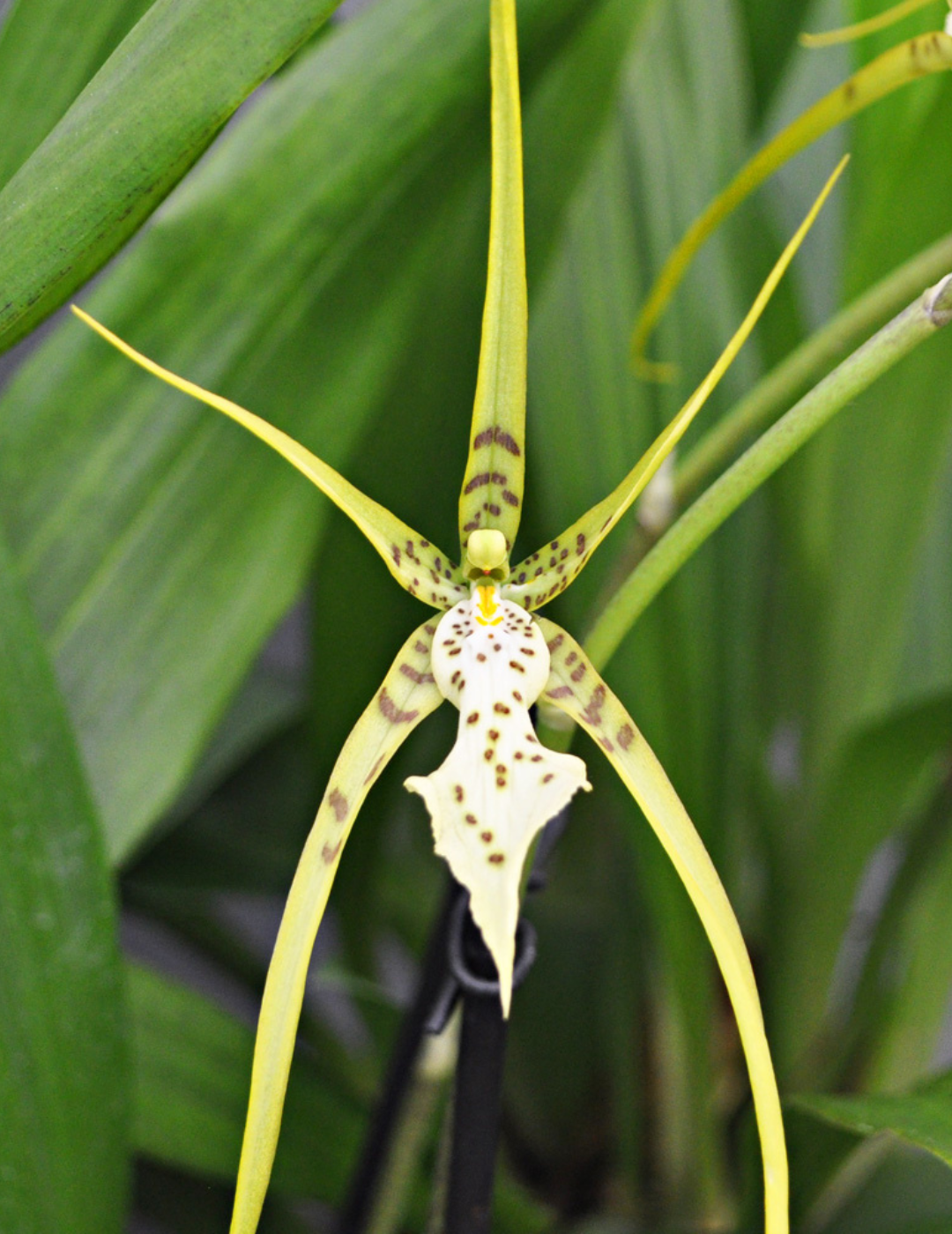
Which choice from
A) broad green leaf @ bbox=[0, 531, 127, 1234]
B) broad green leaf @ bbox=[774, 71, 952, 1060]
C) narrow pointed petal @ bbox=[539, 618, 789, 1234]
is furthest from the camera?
broad green leaf @ bbox=[774, 71, 952, 1060]

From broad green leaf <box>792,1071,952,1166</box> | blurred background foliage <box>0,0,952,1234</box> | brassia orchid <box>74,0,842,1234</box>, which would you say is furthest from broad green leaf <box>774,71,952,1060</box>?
brassia orchid <box>74,0,842,1234</box>

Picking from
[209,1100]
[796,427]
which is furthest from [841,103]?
[209,1100]

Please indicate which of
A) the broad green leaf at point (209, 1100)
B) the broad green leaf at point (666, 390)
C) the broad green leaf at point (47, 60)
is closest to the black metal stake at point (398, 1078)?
the broad green leaf at point (209, 1100)

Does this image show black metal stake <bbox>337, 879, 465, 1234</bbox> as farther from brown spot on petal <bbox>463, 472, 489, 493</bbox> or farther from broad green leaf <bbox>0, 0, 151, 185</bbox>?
broad green leaf <bbox>0, 0, 151, 185</bbox>

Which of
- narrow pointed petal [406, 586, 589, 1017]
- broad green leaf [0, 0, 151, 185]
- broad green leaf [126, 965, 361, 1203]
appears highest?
broad green leaf [0, 0, 151, 185]

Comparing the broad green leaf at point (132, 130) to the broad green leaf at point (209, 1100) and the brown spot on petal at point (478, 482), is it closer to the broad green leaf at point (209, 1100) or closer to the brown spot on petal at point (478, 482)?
the brown spot on petal at point (478, 482)

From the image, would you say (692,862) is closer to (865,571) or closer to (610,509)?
(610,509)

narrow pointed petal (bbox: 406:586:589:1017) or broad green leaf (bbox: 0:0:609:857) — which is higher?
broad green leaf (bbox: 0:0:609:857)
